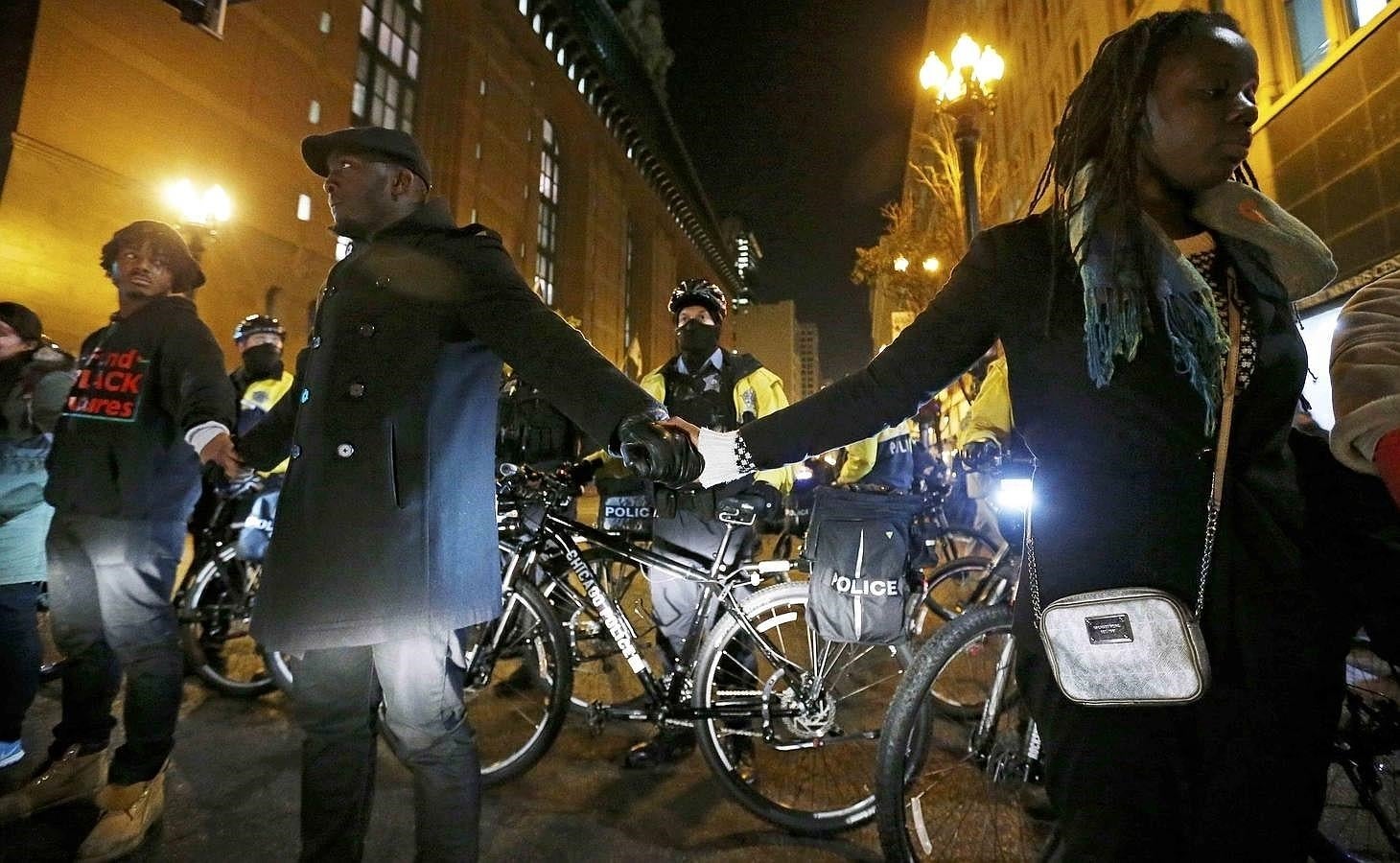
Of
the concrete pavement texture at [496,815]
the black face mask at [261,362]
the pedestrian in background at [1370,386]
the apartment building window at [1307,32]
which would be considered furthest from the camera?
the apartment building window at [1307,32]

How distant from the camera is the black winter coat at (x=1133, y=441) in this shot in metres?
1.11

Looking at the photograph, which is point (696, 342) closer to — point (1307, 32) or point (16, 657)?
point (16, 657)

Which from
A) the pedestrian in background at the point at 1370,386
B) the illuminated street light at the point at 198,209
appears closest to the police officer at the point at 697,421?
the pedestrian in background at the point at 1370,386

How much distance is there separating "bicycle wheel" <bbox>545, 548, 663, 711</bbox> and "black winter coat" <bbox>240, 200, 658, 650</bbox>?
1.49m

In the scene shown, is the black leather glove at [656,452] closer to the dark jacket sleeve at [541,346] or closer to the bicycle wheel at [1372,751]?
the dark jacket sleeve at [541,346]

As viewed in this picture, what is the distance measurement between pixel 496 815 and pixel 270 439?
181cm

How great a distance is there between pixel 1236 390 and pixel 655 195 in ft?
175

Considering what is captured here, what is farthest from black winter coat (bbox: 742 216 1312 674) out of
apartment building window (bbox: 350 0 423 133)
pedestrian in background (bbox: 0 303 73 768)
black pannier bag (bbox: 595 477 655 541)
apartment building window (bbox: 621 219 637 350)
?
apartment building window (bbox: 621 219 637 350)

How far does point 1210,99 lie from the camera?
1212 mm

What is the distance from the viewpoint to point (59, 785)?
2.64 metres

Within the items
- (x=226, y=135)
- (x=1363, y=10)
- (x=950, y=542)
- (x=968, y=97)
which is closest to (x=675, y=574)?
(x=950, y=542)

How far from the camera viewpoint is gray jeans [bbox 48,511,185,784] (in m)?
2.49

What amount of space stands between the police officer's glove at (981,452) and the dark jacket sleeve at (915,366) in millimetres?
1485

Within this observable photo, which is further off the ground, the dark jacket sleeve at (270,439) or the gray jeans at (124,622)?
the dark jacket sleeve at (270,439)
